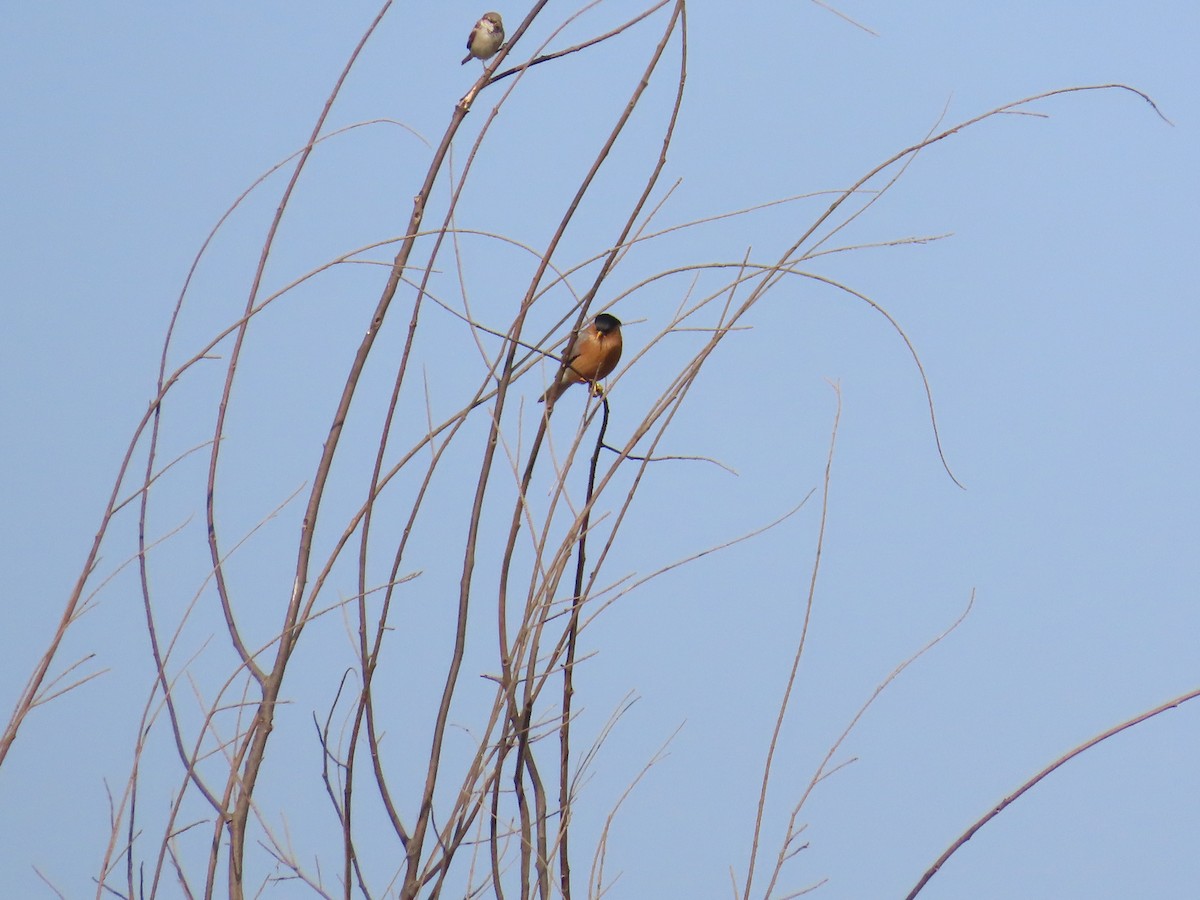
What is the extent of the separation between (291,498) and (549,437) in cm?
22

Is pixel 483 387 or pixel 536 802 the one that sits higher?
pixel 483 387

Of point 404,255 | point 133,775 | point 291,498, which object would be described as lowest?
point 133,775

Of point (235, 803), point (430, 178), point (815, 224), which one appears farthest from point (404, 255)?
point (235, 803)

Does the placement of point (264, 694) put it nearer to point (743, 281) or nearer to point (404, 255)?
point (404, 255)

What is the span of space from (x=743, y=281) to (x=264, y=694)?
478 millimetres

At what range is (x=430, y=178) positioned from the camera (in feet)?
3.35

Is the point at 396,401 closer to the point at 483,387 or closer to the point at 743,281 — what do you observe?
the point at 483,387

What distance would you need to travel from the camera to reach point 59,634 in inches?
34.3

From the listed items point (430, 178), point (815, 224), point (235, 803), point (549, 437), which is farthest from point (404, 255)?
point (235, 803)

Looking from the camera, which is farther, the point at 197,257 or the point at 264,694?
the point at 197,257

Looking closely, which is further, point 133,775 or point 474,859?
point 474,859

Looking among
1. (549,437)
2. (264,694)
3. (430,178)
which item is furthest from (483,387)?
(264,694)

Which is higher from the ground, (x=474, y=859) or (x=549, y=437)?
(x=549, y=437)

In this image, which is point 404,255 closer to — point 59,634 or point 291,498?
point 291,498
